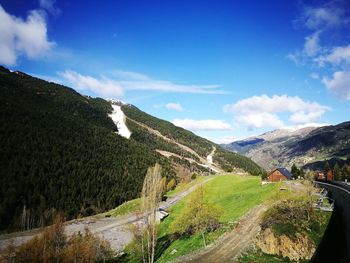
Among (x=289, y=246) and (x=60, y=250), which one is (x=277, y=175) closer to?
(x=289, y=246)

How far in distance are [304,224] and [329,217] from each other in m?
8.39

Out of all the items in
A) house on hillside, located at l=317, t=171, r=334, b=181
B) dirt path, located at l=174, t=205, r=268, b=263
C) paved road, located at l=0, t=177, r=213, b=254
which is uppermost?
house on hillside, located at l=317, t=171, r=334, b=181

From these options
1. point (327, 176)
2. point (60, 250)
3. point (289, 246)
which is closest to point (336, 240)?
point (289, 246)

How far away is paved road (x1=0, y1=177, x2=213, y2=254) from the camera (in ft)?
342

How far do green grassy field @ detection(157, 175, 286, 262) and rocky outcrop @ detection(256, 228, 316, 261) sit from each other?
1160 cm

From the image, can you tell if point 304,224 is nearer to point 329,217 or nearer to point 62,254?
point 329,217

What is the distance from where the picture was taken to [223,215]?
7556cm

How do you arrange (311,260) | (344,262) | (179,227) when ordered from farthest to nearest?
(179,227), (311,260), (344,262)

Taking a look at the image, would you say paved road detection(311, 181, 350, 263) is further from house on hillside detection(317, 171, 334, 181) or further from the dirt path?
house on hillside detection(317, 171, 334, 181)

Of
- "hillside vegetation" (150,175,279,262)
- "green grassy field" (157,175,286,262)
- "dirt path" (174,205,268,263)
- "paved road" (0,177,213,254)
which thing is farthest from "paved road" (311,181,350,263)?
"paved road" (0,177,213,254)

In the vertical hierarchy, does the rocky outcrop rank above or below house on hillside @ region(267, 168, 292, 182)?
below

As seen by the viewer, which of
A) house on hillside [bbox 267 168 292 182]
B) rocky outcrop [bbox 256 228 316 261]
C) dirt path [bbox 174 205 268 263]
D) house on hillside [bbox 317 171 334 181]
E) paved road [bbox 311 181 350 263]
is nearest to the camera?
paved road [bbox 311 181 350 263]

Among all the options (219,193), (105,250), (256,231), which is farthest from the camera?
(219,193)

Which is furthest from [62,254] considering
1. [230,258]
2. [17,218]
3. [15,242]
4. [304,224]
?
[17,218]
